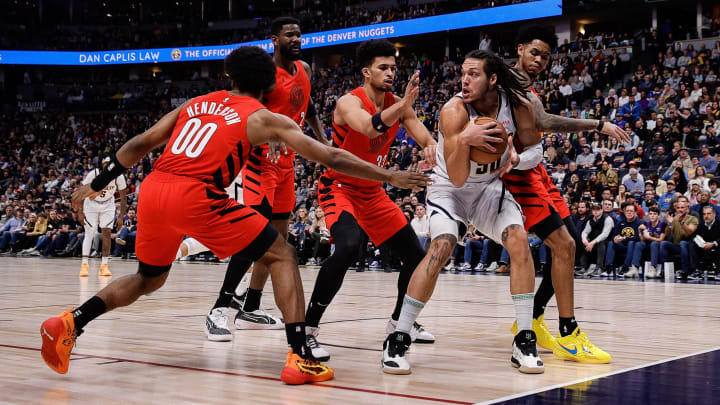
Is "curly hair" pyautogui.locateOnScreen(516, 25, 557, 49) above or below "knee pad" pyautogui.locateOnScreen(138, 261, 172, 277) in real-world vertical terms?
above

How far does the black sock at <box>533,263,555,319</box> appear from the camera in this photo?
15.9 ft

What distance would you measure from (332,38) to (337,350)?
2654 cm

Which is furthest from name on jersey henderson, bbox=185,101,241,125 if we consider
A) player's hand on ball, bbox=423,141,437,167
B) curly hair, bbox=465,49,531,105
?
curly hair, bbox=465,49,531,105

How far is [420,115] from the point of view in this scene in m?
21.7

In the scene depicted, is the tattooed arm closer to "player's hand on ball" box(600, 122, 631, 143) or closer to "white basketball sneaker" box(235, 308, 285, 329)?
"player's hand on ball" box(600, 122, 631, 143)

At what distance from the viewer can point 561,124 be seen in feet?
14.8

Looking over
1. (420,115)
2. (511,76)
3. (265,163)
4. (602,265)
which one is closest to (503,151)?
(511,76)

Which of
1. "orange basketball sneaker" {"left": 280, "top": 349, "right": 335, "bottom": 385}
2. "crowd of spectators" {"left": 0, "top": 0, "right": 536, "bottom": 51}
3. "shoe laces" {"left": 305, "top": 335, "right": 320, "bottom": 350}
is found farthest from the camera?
"crowd of spectators" {"left": 0, "top": 0, "right": 536, "bottom": 51}

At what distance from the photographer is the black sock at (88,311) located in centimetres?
379

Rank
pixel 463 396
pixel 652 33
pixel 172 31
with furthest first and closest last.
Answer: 1. pixel 172 31
2. pixel 652 33
3. pixel 463 396

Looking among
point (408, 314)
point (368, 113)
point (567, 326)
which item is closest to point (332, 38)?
point (368, 113)

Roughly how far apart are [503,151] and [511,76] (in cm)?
52

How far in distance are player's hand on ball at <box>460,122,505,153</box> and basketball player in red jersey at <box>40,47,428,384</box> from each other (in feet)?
1.96

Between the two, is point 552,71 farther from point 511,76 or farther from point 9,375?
point 9,375
